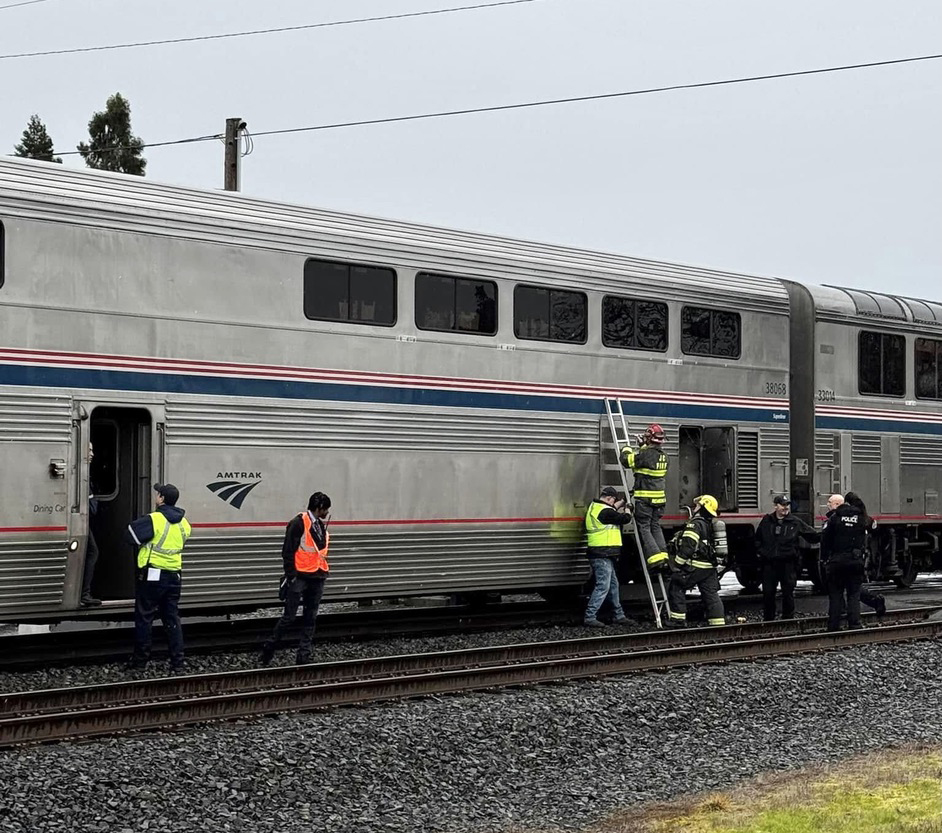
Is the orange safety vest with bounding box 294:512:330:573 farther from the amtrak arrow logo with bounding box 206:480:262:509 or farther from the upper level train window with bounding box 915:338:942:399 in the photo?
the upper level train window with bounding box 915:338:942:399

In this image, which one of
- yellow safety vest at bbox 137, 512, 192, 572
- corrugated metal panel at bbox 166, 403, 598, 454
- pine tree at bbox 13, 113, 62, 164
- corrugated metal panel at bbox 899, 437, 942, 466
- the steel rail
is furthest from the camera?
pine tree at bbox 13, 113, 62, 164

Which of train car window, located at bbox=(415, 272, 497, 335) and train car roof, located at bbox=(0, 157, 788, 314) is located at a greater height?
train car roof, located at bbox=(0, 157, 788, 314)

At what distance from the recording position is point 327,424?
44.7 feet

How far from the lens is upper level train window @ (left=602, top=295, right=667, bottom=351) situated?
15.9m

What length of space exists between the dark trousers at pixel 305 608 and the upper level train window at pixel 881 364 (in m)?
9.23

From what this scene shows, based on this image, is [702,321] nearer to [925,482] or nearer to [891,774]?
[925,482]

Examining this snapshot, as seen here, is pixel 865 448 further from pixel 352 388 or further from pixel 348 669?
pixel 348 669

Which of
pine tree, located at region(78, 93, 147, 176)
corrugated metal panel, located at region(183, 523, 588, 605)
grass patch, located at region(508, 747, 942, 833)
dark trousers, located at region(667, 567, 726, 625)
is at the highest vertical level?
pine tree, located at region(78, 93, 147, 176)

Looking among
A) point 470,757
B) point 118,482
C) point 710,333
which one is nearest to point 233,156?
point 710,333

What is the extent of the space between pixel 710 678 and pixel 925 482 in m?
8.95

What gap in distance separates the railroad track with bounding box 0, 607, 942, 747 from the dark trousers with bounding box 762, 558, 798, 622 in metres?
0.92

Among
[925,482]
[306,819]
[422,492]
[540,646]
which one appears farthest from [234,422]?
[925,482]

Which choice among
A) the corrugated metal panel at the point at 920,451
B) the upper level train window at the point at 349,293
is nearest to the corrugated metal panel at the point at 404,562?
the upper level train window at the point at 349,293

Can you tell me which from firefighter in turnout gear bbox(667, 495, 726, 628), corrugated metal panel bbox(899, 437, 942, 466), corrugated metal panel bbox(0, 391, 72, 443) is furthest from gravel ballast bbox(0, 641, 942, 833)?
corrugated metal panel bbox(899, 437, 942, 466)
